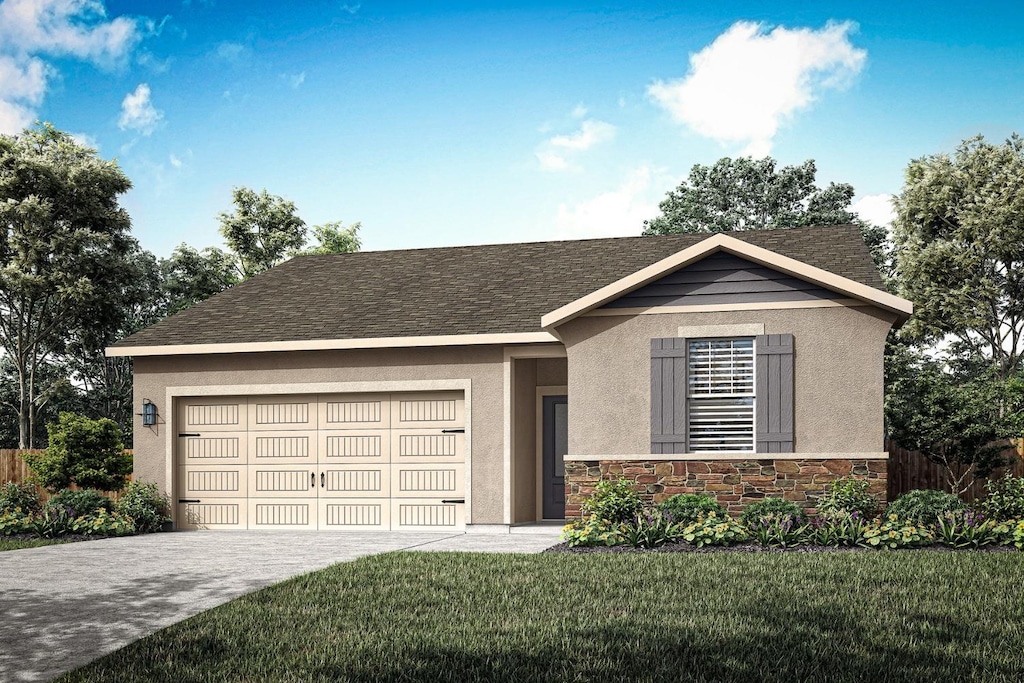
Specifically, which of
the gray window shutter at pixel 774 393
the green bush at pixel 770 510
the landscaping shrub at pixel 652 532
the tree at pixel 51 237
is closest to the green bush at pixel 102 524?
the landscaping shrub at pixel 652 532

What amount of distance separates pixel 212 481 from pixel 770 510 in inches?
367

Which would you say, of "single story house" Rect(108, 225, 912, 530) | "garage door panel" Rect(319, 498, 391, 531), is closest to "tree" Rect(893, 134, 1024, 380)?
"single story house" Rect(108, 225, 912, 530)

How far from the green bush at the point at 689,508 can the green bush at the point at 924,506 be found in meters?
2.09

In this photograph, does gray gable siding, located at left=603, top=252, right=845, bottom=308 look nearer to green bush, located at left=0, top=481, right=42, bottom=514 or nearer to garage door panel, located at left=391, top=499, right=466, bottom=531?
garage door panel, located at left=391, top=499, right=466, bottom=531

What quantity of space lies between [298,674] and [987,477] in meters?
13.3

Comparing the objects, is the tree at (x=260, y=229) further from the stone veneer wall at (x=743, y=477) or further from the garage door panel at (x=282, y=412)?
the stone veneer wall at (x=743, y=477)

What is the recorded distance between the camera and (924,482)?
59.2 feet

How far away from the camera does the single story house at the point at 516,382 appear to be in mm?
14102

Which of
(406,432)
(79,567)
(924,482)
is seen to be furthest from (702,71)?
(79,567)

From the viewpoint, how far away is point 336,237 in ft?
113

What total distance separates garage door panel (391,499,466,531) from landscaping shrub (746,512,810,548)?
16.6ft

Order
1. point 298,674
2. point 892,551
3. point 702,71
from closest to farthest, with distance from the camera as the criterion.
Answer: point 298,674 < point 892,551 < point 702,71

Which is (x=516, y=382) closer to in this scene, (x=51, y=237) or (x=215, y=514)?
(x=215, y=514)

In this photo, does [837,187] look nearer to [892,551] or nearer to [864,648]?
[892,551]
